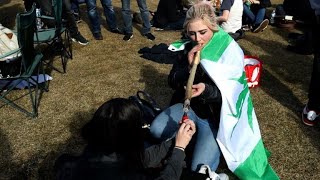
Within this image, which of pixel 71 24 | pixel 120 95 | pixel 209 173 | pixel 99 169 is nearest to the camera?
pixel 99 169

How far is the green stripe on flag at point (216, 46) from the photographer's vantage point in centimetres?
281

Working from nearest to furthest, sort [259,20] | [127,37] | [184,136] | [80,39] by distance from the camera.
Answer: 1. [184,136]
2. [80,39]
3. [127,37]
4. [259,20]

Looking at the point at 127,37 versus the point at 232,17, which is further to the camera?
the point at 127,37

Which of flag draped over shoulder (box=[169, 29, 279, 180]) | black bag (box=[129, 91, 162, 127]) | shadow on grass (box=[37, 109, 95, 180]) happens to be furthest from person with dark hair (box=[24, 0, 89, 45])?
flag draped over shoulder (box=[169, 29, 279, 180])

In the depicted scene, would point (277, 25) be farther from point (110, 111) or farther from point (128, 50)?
point (110, 111)

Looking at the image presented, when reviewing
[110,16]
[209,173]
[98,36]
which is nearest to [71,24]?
[98,36]

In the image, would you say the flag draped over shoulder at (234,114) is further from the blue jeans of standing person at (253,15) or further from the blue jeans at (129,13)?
the blue jeans of standing person at (253,15)

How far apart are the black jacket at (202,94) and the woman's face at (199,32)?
20 cm

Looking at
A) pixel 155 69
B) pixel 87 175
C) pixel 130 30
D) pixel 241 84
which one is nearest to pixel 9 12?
pixel 130 30

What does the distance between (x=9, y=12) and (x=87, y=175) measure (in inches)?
311

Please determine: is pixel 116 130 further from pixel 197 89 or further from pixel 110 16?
pixel 110 16

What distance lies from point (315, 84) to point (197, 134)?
1.72 metres

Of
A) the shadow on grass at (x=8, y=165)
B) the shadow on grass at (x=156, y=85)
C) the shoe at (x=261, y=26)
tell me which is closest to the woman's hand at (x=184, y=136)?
the shadow on grass at (x=8, y=165)

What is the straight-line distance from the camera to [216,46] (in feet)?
9.27
